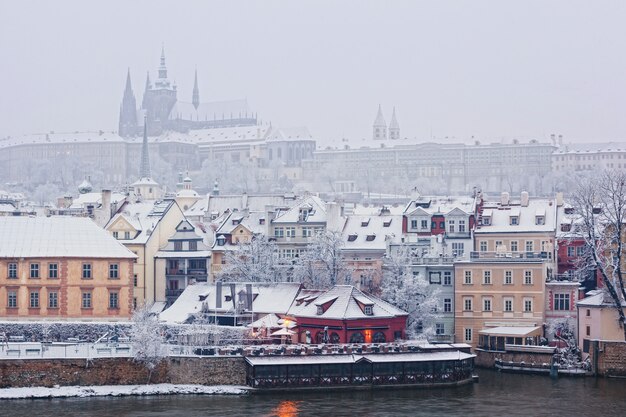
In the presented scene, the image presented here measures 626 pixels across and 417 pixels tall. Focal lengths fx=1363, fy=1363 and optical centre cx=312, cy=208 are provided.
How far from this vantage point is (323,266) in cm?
7519

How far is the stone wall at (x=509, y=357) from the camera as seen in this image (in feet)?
209

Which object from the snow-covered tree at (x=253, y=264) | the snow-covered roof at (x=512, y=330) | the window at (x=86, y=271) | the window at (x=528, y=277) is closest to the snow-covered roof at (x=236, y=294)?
the window at (x=86, y=271)

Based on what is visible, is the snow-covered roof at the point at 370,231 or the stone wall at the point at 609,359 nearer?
the stone wall at the point at 609,359

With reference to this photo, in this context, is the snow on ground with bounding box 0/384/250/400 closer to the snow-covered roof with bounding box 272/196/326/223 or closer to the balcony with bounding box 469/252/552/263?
the balcony with bounding box 469/252/552/263

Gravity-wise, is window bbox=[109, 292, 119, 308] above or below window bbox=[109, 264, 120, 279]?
below

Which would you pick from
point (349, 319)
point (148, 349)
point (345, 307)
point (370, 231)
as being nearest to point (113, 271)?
point (148, 349)

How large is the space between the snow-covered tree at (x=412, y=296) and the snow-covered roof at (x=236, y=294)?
16.0ft

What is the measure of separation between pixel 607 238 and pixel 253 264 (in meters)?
19.6

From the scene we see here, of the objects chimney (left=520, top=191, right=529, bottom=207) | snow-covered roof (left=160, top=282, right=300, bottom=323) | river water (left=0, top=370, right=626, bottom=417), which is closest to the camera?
river water (left=0, top=370, right=626, bottom=417)

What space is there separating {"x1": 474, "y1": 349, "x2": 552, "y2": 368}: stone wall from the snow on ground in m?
14.0

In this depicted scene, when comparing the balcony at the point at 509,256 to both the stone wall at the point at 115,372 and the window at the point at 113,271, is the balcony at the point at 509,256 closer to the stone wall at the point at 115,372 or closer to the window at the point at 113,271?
the stone wall at the point at 115,372

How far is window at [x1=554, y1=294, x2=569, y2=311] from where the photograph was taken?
68.7 meters

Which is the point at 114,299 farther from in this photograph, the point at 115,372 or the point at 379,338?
the point at 379,338

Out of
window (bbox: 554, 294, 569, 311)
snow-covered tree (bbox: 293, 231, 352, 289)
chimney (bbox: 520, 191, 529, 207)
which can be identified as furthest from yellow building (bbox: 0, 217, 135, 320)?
chimney (bbox: 520, 191, 529, 207)
